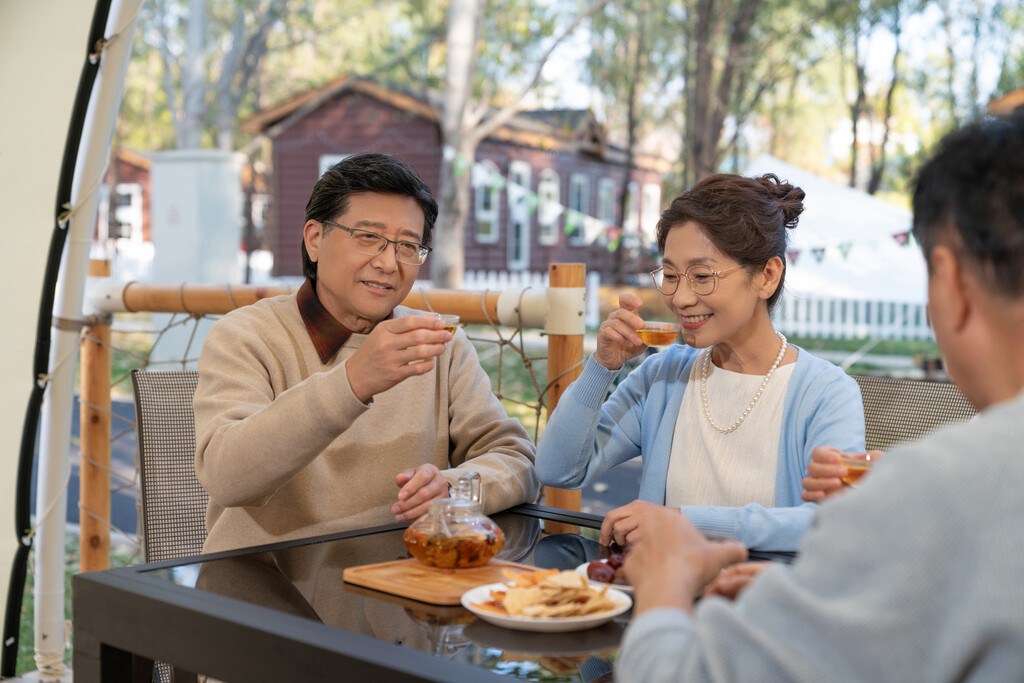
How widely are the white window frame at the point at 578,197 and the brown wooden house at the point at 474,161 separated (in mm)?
46

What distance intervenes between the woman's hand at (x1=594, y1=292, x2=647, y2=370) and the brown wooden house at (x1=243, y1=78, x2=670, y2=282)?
50.5 ft

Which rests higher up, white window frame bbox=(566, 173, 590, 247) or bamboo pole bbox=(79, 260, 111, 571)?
white window frame bbox=(566, 173, 590, 247)

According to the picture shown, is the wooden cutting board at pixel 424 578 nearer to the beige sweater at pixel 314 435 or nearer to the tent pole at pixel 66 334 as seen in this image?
the beige sweater at pixel 314 435

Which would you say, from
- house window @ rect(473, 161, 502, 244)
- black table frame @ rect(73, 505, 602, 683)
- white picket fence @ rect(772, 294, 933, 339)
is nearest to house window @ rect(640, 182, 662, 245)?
house window @ rect(473, 161, 502, 244)

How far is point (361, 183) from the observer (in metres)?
2.23

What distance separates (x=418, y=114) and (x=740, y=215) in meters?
16.8

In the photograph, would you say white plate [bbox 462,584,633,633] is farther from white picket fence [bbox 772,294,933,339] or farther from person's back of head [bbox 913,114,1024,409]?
white picket fence [bbox 772,294,933,339]

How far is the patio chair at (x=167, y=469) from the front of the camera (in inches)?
105

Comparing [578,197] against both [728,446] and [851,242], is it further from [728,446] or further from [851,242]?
[728,446]

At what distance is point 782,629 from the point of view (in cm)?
81

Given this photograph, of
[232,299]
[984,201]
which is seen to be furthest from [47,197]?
[984,201]

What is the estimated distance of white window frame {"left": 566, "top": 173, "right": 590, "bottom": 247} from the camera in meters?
21.6

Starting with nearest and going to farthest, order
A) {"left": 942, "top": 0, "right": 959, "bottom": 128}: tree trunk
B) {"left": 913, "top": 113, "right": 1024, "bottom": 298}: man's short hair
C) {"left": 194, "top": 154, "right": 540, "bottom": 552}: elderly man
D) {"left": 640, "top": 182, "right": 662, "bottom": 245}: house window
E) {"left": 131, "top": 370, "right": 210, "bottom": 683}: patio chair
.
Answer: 1. {"left": 913, "top": 113, "right": 1024, "bottom": 298}: man's short hair
2. {"left": 194, "top": 154, "right": 540, "bottom": 552}: elderly man
3. {"left": 131, "top": 370, "right": 210, "bottom": 683}: patio chair
4. {"left": 942, "top": 0, "right": 959, "bottom": 128}: tree trunk
5. {"left": 640, "top": 182, "right": 662, "bottom": 245}: house window

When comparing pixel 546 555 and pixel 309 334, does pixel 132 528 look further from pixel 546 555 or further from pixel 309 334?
pixel 546 555
